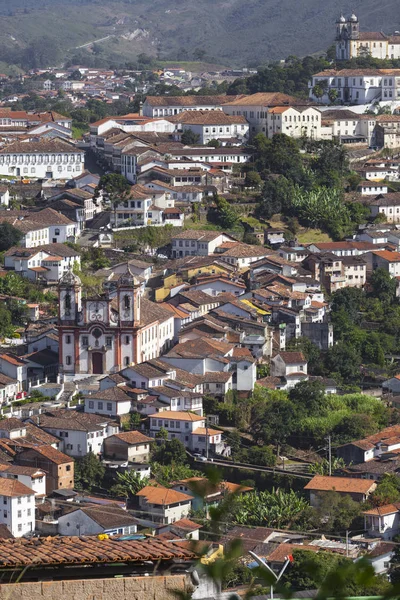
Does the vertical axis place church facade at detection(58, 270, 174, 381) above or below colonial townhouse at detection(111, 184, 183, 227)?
below

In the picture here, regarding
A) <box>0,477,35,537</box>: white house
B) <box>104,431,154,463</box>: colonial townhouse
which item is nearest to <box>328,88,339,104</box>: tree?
<box>104,431,154,463</box>: colonial townhouse

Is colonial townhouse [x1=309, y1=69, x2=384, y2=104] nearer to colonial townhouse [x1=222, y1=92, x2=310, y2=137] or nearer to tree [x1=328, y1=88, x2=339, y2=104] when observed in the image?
tree [x1=328, y1=88, x2=339, y2=104]

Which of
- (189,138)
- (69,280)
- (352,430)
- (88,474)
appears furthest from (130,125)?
(88,474)

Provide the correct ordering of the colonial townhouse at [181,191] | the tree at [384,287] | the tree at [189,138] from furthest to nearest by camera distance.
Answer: the tree at [189,138], the colonial townhouse at [181,191], the tree at [384,287]

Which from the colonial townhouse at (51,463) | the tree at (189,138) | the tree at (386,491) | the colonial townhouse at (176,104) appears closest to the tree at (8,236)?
the tree at (189,138)

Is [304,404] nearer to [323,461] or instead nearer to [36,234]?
[323,461]

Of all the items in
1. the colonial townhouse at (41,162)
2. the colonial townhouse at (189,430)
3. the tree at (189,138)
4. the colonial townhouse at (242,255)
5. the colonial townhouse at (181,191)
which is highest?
the tree at (189,138)

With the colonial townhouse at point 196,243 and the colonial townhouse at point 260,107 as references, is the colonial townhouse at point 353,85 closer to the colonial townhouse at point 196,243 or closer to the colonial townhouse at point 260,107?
the colonial townhouse at point 260,107
